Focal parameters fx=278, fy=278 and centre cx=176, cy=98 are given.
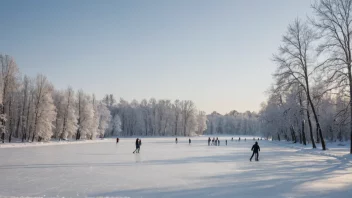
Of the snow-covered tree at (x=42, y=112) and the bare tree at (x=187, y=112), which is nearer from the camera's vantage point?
the snow-covered tree at (x=42, y=112)

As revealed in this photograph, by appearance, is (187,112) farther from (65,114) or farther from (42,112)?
(42,112)

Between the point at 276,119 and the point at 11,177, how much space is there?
6724 cm

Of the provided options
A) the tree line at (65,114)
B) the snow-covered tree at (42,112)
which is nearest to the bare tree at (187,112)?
the tree line at (65,114)

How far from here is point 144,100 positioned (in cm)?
16038

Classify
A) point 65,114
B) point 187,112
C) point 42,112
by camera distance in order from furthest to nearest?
point 187,112, point 65,114, point 42,112

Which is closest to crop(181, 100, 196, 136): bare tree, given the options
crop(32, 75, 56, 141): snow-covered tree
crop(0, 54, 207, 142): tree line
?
crop(0, 54, 207, 142): tree line

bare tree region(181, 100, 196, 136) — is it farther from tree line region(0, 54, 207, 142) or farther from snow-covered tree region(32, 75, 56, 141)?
snow-covered tree region(32, 75, 56, 141)

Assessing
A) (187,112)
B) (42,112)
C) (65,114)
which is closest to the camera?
(42,112)

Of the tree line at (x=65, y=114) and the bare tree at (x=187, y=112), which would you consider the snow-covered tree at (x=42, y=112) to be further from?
the bare tree at (x=187, y=112)

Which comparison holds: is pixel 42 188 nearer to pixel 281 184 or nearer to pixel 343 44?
pixel 281 184

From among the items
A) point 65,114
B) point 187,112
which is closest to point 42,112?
point 65,114

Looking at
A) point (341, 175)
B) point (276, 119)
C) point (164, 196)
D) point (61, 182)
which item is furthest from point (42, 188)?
point (276, 119)

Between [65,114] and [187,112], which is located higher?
[187,112]

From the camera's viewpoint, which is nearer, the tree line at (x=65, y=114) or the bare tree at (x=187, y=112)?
the tree line at (x=65, y=114)
